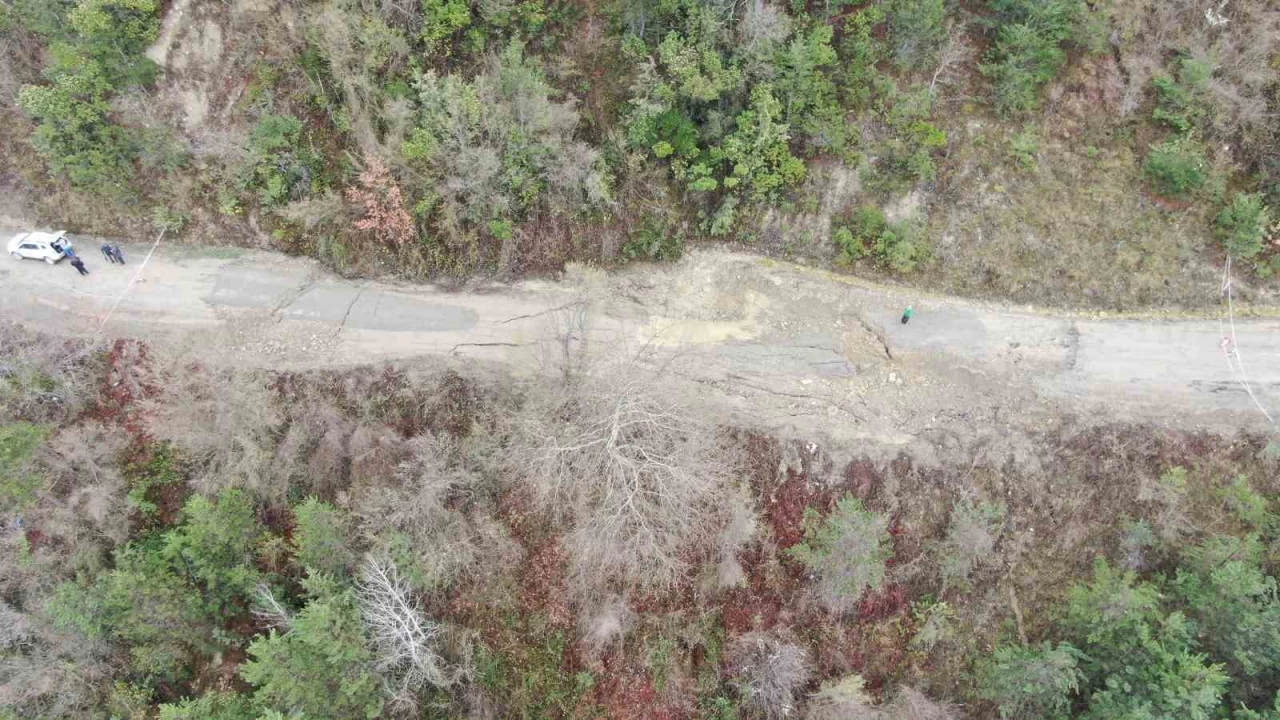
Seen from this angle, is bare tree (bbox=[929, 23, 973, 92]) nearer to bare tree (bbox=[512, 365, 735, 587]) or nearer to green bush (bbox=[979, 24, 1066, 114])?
green bush (bbox=[979, 24, 1066, 114])

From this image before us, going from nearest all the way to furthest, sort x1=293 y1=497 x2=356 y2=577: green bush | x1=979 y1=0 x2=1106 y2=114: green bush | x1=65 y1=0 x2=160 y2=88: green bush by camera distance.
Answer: x1=293 y1=497 x2=356 y2=577: green bush
x1=65 y1=0 x2=160 y2=88: green bush
x1=979 y1=0 x2=1106 y2=114: green bush

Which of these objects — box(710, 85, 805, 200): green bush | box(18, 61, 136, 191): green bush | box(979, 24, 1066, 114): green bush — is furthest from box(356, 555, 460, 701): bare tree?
Result: box(979, 24, 1066, 114): green bush

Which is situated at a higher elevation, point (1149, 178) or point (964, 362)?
point (1149, 178)

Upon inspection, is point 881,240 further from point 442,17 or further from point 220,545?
point 220,545

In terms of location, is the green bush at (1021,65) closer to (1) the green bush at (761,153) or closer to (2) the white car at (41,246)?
(1) the green bush at (761,153)

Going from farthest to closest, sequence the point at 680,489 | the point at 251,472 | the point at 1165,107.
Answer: the point at 1165,107, the point at 251,472, the point at 680,489

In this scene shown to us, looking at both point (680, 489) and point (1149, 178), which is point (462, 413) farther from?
point (1149, 178)

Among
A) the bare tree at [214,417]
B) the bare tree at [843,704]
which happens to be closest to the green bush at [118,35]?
the bare tree at [214,417]

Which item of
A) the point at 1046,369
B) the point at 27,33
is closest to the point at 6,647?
the point at 27,33
